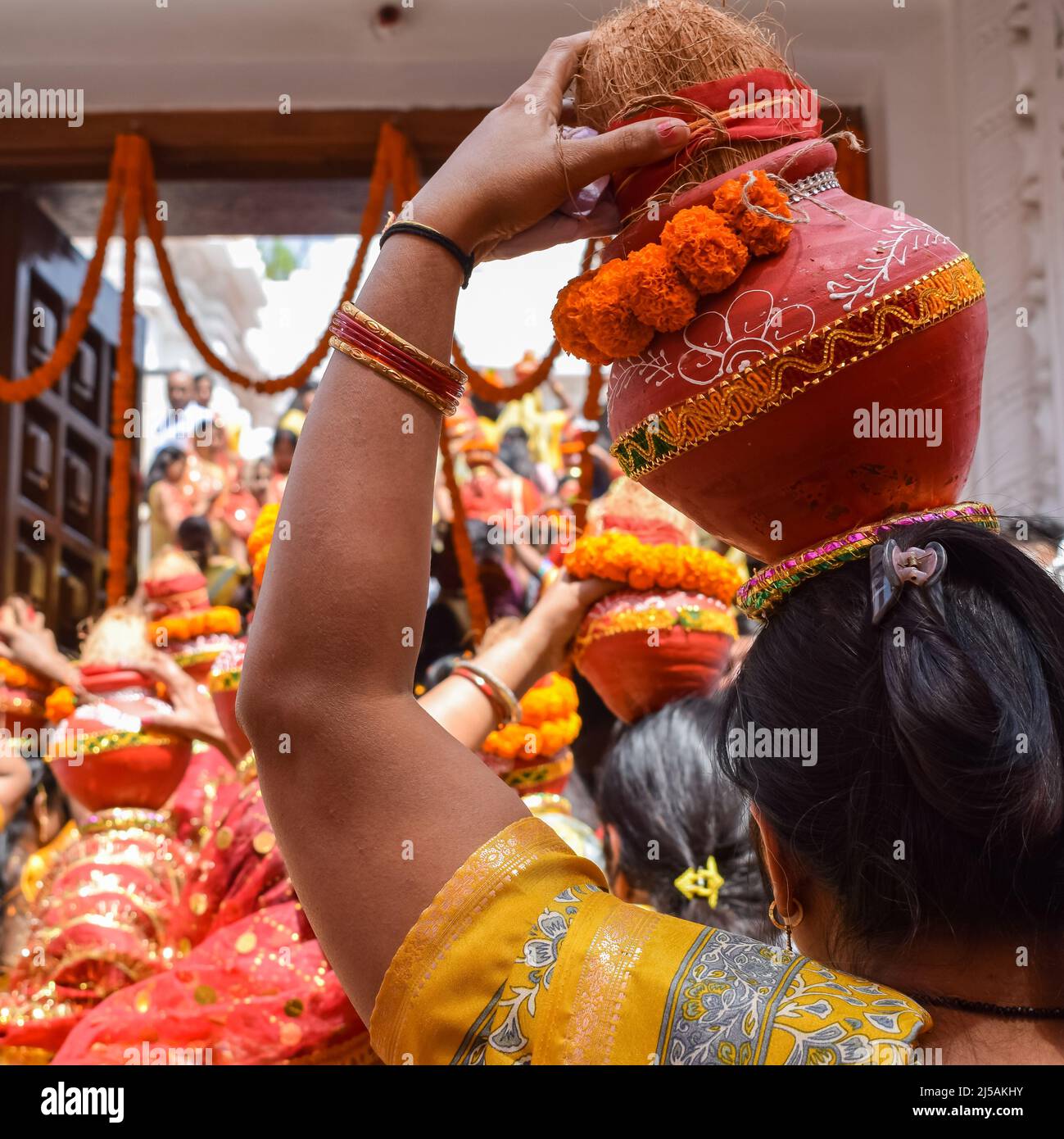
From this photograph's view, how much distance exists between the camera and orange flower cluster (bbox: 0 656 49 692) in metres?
3.49

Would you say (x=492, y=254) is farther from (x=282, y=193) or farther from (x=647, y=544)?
(x=282, y=193)

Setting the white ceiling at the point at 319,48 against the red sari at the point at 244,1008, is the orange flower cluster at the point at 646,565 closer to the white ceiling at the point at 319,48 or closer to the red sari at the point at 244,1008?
the red sari at the point at 244,1008

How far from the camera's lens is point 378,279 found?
0.93m

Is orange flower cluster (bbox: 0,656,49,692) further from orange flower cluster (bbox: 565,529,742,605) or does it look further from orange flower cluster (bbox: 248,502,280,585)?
orange flower cluster (bbox: 565,529,742,605)

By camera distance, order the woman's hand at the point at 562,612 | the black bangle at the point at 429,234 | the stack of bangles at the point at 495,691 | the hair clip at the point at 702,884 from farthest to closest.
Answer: the hair clip at the point at 702,884
the woman's hand at the point at 562,612
the stack of bangles at the point at 495,691
the black bangle at the point at 429,234

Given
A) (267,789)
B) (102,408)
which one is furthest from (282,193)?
(267,789)

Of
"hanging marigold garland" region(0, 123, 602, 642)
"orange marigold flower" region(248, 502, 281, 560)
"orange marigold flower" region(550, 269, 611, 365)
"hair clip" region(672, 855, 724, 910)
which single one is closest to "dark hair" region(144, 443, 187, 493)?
"hanging marigold garland" region(0, 123, 602, 642)

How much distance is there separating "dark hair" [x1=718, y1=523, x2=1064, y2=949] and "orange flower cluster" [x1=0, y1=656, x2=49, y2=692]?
2.95 meters

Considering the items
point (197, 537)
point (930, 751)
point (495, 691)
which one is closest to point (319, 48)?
point (197, 537)

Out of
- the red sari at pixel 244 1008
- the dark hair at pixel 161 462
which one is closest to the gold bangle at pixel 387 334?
the red sari at pixel 244 1008

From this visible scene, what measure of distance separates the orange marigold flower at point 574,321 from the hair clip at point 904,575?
34 cm

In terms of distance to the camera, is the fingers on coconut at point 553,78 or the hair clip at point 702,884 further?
the hair clip at point 702,884

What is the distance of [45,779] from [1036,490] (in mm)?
3191

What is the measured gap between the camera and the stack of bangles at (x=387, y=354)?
0.90 m
